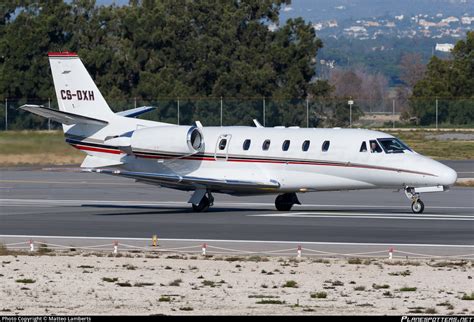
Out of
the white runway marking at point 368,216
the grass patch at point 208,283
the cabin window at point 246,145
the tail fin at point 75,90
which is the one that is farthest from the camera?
the tail fin at point 75,90

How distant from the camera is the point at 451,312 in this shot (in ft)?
60.6

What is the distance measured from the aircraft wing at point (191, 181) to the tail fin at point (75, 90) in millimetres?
3517

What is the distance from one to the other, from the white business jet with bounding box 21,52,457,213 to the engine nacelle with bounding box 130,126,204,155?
32 millimetres

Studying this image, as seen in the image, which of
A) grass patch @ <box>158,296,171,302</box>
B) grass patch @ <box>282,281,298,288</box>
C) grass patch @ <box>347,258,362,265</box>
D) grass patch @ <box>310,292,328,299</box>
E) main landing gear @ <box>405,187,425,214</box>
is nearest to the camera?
grass patch @ <box>158,296,171,302</box>

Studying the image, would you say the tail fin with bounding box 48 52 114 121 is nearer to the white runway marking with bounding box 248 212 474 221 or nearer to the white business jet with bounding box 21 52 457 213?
the white business jet with bounding box 21 52 457 213

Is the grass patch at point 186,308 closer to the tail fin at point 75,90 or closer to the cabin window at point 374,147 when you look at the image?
the cabin window at point 374,147

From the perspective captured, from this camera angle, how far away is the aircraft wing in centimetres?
3644

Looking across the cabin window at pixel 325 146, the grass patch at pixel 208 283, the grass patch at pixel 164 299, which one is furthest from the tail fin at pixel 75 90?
the grass patch at pixel 164 299

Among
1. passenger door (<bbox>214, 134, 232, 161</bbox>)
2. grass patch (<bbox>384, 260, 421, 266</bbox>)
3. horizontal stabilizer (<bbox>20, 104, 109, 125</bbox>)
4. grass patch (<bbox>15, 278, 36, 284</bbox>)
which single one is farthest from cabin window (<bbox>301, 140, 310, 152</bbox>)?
grass patch (<bbox>15, 278, 36, 284</bbox>)

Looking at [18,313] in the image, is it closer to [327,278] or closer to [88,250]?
[327,278]

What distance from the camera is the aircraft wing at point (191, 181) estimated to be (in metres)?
36.4

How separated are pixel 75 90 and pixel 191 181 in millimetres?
5919

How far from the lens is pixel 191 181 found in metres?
36.9

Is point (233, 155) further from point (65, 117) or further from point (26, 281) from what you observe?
point (26, 281)
